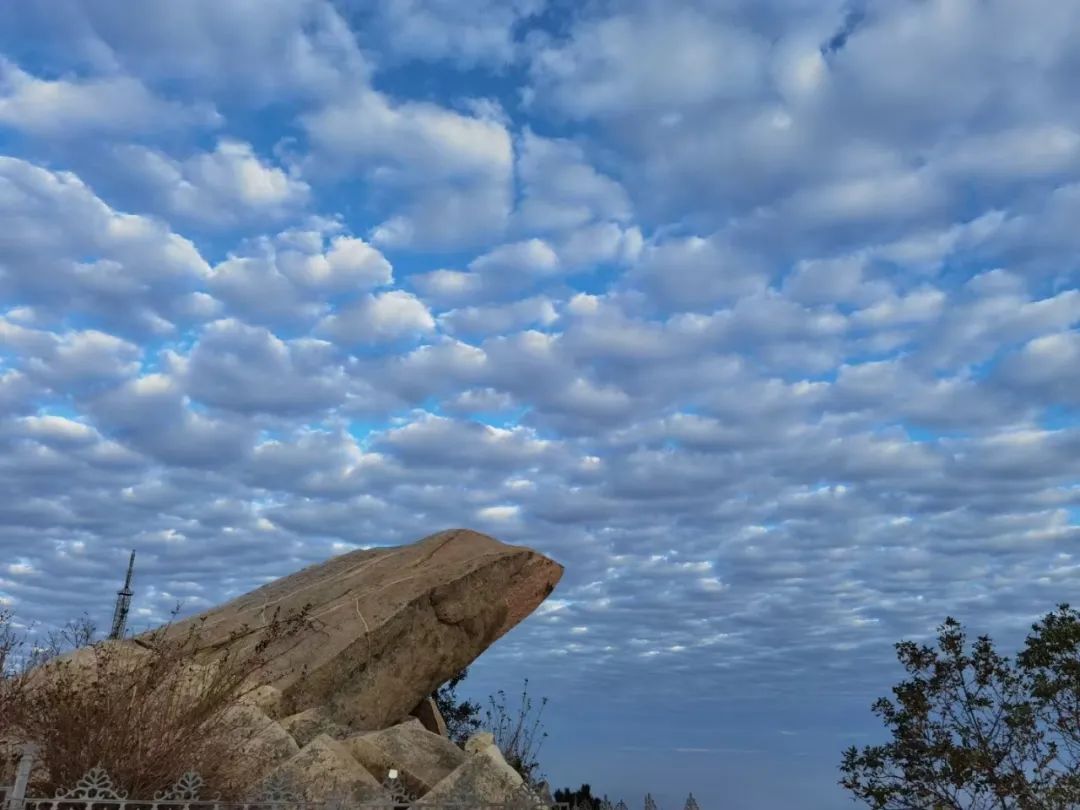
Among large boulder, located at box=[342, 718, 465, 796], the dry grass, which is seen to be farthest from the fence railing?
large boulder, located at box=[342, 718, 465, 796]

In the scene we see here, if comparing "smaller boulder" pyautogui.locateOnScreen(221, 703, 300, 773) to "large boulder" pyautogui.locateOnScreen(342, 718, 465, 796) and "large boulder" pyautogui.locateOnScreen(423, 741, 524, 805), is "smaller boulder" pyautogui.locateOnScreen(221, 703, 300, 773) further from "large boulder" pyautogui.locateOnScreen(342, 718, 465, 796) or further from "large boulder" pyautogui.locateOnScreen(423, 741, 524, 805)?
"large boulder" pyautogui.locateOnScreen(423, 741, 524, 805)

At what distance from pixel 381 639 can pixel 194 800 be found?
6909 mm

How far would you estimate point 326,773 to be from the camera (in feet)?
29.1

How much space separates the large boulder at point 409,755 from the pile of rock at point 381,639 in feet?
0.04

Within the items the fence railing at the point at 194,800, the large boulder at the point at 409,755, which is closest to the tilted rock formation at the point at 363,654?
the large boulder at the point at 409,755

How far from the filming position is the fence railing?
21.8 feet

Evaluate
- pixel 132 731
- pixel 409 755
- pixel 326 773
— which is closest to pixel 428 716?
pixel 409 755

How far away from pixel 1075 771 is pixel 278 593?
11920 millimetres

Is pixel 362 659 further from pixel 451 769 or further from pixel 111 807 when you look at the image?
pixel 111 807

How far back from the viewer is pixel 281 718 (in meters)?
12.1

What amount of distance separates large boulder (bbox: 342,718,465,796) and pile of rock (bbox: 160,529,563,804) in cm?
1

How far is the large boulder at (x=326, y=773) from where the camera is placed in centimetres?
863

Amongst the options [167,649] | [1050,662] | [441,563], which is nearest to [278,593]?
[441,563]

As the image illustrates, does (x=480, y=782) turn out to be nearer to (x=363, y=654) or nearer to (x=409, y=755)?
(x=409, y=755)
